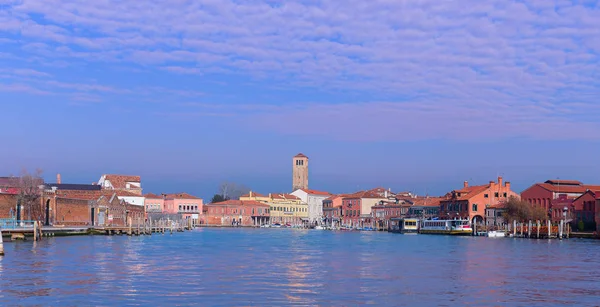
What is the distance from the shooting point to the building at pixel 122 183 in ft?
341

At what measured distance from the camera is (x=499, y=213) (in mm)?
92500

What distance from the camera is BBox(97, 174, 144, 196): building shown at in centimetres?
10388

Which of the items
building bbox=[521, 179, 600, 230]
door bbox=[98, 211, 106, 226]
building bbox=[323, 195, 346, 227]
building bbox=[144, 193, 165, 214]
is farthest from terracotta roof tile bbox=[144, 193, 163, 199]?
building bbox=[521, 179, 600, 230]

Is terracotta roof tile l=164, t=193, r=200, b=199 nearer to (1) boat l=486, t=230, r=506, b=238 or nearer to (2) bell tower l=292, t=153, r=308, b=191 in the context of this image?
(2) bell tower l=292, t=153, r=308, b=191

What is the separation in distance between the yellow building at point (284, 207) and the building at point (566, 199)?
57.1 meters

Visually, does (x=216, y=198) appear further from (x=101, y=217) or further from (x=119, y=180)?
(x=101, y=217)

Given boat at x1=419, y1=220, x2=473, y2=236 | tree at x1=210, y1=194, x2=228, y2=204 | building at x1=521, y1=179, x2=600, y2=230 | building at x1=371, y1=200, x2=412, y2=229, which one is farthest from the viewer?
tree at x1=210, y1=194, x2=228, y2=204

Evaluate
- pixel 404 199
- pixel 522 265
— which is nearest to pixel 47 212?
pixel 522 265

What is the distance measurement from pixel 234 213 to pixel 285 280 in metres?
107

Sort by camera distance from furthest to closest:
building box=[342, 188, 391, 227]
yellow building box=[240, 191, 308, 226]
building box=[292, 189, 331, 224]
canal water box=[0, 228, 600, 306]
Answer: building box=[292, 189, 331, 224] → yellow building box=[240, 191, 308, 226] → building box=[342, 188, 391, 227] → canal water box=[0, 228, 600, 306]

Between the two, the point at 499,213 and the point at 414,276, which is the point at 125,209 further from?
the point at 414,276

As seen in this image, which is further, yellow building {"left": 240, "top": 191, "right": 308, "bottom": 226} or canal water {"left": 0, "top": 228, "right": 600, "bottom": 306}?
yellow building {"left": 240, "top": 191, "right": 308, "bottom": 226}

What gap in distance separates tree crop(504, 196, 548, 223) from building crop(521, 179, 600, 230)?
2210 mm

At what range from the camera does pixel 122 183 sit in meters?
106
